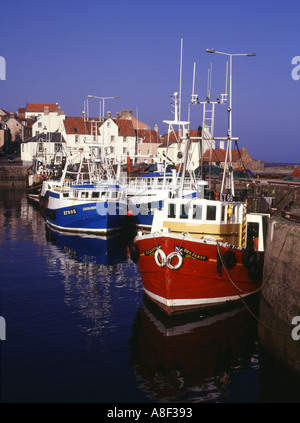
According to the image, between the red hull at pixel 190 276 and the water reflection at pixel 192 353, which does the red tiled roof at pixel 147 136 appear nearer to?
the red hull at pixel 190 276

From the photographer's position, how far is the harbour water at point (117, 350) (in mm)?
12023

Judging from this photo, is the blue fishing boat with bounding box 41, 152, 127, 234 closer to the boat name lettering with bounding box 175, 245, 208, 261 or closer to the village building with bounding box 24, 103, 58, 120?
the boat name lettering with bounding box 175, 245, 208, 261

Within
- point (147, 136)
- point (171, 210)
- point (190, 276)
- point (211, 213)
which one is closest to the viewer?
point (190, 276)

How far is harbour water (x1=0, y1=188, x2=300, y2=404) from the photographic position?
12.0 metres

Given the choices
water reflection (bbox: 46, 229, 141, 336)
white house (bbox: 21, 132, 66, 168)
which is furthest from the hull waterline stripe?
white house (bbox: 21, 132, 66, 168)

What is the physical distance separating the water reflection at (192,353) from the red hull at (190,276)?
645 millimetres

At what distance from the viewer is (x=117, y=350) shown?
1448cm

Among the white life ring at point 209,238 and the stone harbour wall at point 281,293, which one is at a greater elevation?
the white life ring at point 209,238

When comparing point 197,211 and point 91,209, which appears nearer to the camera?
point 197,211

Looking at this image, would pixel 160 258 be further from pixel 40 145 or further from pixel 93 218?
pixel 40 145

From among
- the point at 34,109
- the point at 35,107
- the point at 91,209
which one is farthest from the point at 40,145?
the point at 35,107

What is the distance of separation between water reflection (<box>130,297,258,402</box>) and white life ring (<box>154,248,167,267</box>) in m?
2.36

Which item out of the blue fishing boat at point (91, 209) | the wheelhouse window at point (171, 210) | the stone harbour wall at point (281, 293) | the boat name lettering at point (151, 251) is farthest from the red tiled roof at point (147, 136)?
the stone harbour wall at point (281, 293)

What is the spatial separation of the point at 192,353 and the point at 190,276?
3122 millimetres
